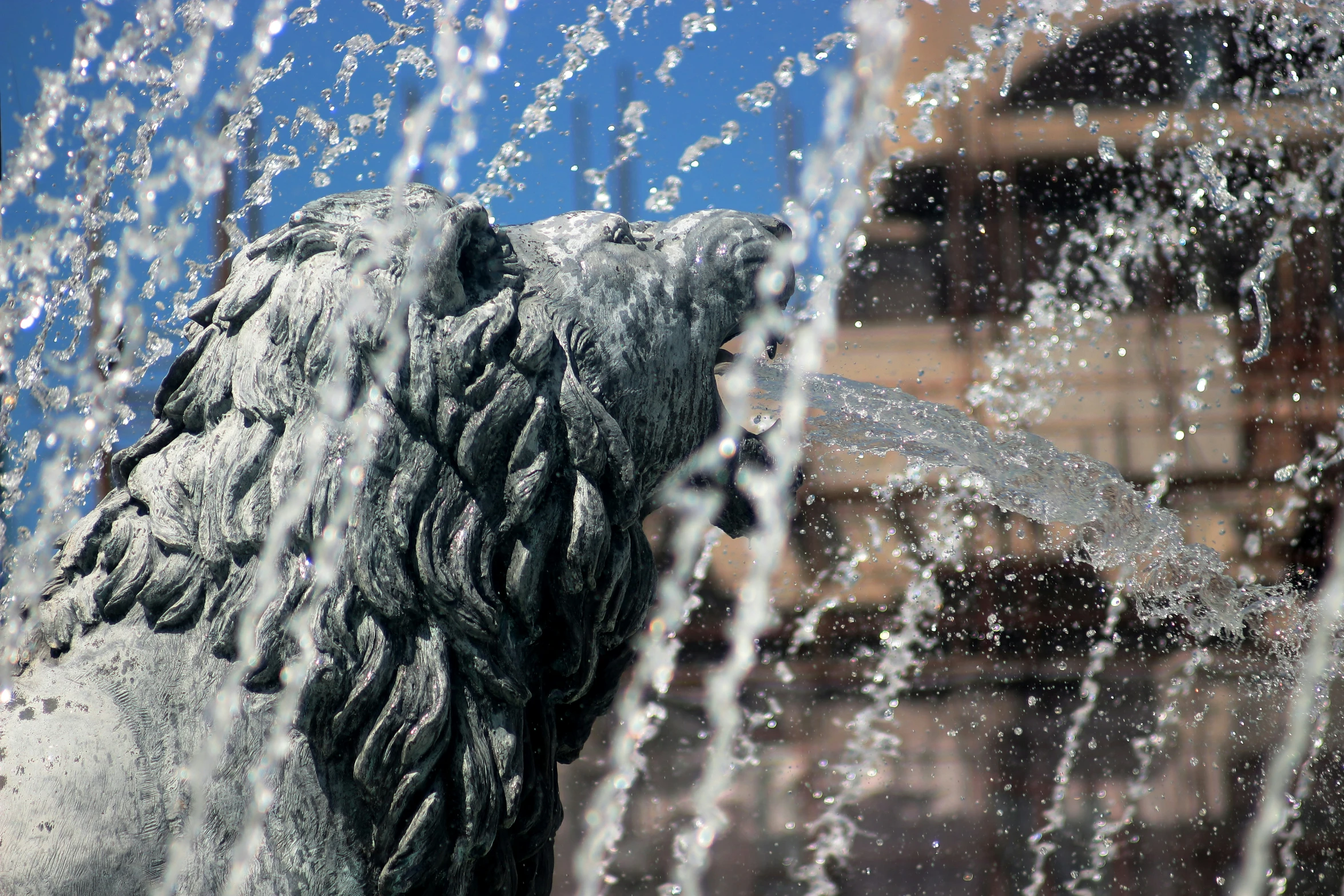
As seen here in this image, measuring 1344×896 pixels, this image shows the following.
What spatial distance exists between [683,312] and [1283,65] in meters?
4.57

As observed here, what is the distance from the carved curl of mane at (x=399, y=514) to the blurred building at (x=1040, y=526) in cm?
298

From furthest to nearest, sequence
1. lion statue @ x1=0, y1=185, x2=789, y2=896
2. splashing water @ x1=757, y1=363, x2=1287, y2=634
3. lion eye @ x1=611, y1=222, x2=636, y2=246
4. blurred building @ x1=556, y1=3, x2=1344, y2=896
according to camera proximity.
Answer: blurred building @ x1=556, y1=3, x2=1344, y2=896
splashing water @ x1=757, y1=363, x2=1287, y2=634
lion eye @ x1=611, y1=222, x2=636, y2=246
lion statue @ x1=0, y1=185, x2=789, y2=896

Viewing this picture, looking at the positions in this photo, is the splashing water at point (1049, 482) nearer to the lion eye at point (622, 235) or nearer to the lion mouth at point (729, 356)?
the lion mouth at point (729, 356)

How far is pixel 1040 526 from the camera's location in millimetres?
4750

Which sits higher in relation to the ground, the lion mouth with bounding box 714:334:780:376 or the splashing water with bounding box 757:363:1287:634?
the splashing water with bounding box 757:363:1287:634

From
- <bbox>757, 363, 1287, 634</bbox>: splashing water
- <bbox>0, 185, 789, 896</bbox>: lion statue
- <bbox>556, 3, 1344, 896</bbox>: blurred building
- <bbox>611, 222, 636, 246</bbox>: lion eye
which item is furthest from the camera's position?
<bbox>556, 3, 1344, 896</bbox>: blurred building

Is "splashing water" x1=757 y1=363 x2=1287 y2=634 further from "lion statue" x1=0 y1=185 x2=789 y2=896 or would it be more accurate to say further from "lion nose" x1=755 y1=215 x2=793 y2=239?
"lion statue" x1=0 y1=185 x2=789 y2=896

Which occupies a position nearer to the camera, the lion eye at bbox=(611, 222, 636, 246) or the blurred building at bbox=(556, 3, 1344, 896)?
the lion eye at bbox=(611, 222, 636, 246)

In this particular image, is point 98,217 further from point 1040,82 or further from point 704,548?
point 1040,82

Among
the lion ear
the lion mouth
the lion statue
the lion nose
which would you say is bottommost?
the lion statue

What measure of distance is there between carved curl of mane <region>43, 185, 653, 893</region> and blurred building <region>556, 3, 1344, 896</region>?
2.98m

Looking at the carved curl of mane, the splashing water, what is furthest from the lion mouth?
the carved curl of mane

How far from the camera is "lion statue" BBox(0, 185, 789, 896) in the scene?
88 cm

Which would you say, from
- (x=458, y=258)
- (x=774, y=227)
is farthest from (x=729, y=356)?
(x=458, y=258)
